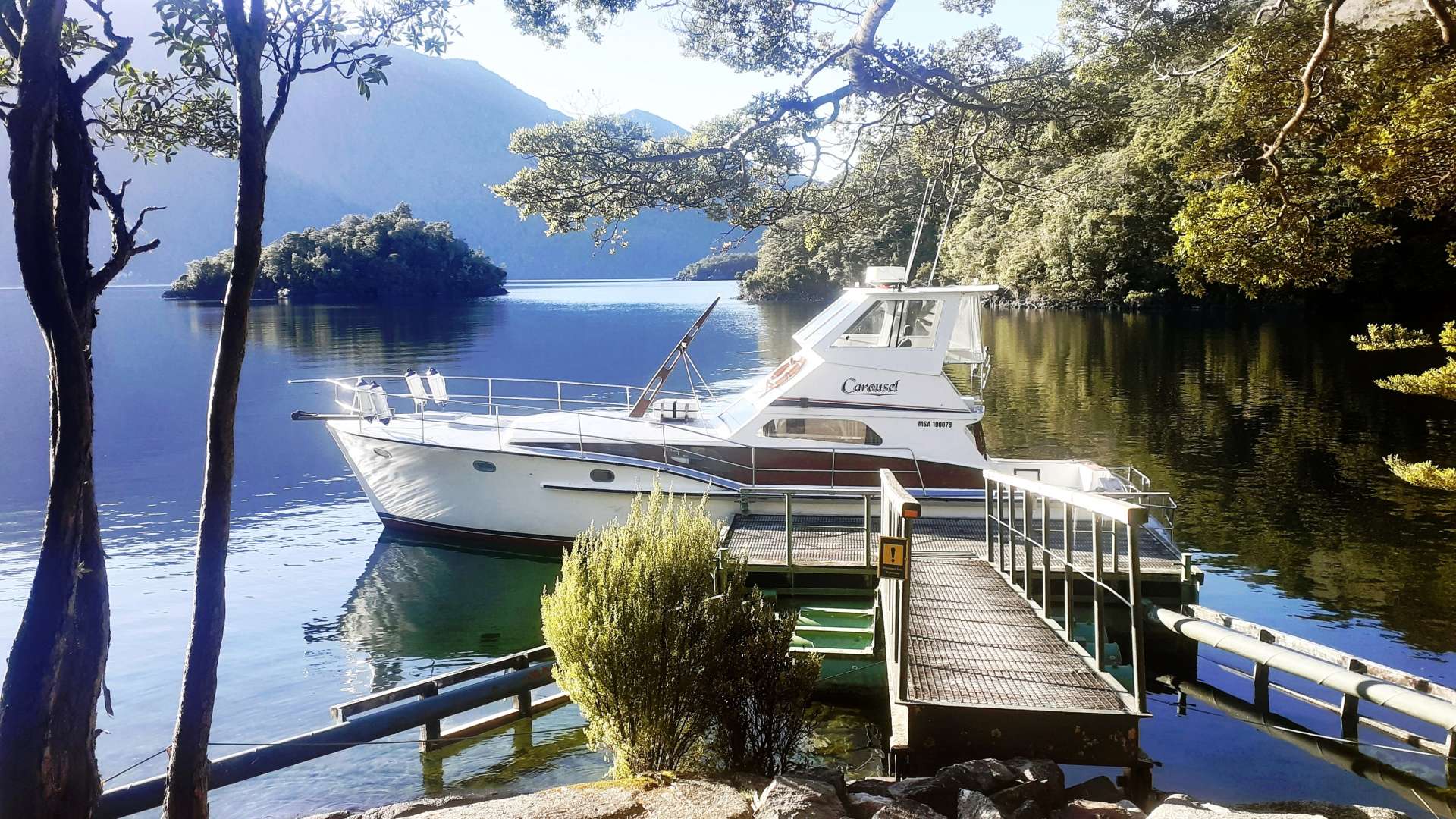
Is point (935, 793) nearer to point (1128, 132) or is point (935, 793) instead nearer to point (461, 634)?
point (461, 634)

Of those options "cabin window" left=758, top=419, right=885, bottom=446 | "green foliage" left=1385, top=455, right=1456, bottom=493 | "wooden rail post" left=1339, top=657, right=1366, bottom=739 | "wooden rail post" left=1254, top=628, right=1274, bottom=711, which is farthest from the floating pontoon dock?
"green foliage" left=1385, top=455, right=1456, bottom=493

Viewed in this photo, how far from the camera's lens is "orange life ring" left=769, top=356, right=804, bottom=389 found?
13195 mm

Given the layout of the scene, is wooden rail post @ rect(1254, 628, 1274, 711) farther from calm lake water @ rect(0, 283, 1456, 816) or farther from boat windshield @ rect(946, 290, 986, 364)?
boat windshield @ rect(946, 290, 986, 364)

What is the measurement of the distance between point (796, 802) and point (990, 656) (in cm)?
270

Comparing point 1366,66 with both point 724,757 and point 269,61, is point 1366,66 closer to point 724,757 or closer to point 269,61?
point 724,757

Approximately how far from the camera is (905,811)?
4832 millimetres

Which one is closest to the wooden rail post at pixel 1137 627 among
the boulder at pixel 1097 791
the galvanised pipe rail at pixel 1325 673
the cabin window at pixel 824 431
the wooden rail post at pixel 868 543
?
the boulder at pixel 1097 791

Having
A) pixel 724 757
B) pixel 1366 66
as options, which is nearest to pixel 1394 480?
pixel 1366 66

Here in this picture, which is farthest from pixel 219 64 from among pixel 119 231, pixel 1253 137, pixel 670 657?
pixel 1253 137

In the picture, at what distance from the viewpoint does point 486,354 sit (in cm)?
4847

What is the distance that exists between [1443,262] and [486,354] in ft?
151

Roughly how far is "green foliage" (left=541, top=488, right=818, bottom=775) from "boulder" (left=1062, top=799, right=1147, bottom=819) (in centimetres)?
175

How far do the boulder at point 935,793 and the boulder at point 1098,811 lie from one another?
594mm

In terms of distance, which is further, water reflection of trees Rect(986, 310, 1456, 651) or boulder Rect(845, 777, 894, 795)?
water reflection of trees Rect(986, 310, 1456, 651)
